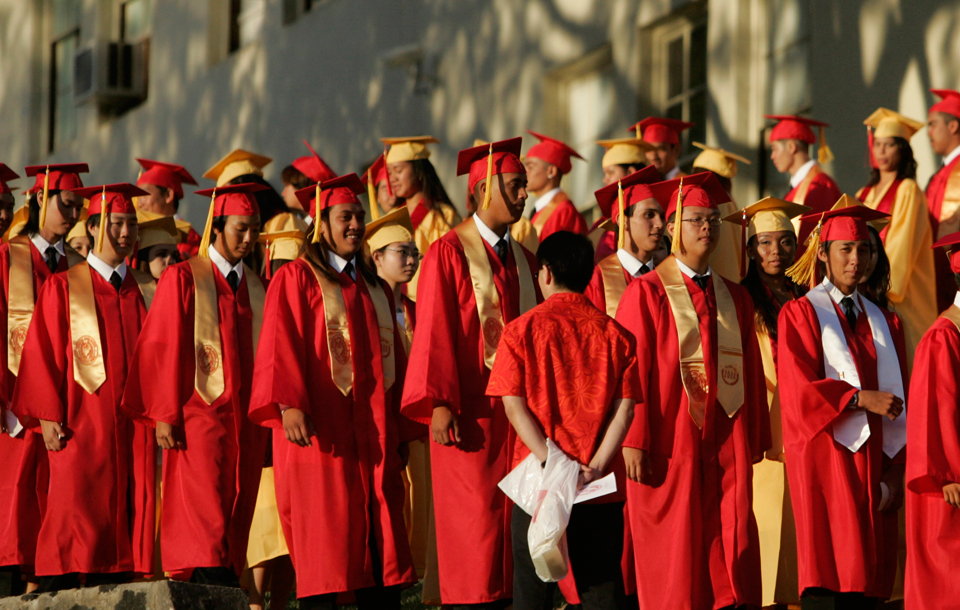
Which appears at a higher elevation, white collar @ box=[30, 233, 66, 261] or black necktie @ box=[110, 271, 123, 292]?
white collar @ box=[30, 233, 66, 261]

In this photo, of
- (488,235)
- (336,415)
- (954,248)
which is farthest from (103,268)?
(954,248)

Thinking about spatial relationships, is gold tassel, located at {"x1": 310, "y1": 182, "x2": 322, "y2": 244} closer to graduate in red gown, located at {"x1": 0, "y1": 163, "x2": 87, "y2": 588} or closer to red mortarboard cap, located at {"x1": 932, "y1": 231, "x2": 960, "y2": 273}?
graduate in red gown, located at {"x1": 0, "y1": 163, "x2": 87, "y2": 588}

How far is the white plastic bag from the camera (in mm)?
4742

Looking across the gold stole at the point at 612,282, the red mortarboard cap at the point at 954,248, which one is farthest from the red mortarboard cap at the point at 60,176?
the red mortarboard cap at the point at 954,248

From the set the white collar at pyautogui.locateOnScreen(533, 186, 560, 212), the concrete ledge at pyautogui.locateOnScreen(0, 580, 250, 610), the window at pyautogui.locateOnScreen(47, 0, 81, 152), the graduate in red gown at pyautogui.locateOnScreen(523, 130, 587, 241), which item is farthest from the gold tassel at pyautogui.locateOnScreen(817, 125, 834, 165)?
the window at pyautogui.locateOnScreen(47, 0, 81, 152)

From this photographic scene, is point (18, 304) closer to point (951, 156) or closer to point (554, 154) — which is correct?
point (554, 154)

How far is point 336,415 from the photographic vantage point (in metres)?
6.22

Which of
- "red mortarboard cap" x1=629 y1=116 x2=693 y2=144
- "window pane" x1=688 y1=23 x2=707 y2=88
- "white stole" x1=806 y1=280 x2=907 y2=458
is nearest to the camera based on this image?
"white stole" x1=806 y1=280 x2=907 y2=458

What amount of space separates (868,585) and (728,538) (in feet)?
2.04

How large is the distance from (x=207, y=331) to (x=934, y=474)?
A: 10.3 feet

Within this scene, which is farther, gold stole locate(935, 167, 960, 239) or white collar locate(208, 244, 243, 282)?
gold stole locate(935, 167, 960, 239)

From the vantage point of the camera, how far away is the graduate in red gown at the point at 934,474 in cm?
553

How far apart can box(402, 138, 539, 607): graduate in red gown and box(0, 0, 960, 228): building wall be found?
12.3ft

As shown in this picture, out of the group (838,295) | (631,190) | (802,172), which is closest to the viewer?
(838,295)
